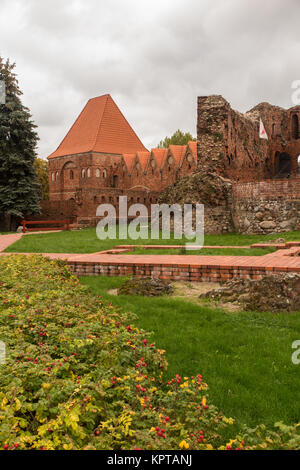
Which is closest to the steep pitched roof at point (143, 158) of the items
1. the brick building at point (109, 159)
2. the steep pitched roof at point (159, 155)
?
the brick building at point (109, 159)

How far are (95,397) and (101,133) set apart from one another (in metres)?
43.8

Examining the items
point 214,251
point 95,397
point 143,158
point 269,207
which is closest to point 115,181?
point 143,158

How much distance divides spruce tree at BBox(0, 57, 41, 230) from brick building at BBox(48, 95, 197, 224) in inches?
386

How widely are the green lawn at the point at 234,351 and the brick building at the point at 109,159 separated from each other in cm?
2753

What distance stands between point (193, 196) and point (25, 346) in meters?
14.3

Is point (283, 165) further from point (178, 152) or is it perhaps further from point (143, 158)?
point (143, 158)

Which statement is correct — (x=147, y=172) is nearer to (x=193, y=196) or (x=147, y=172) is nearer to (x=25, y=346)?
(x=193, y=196)

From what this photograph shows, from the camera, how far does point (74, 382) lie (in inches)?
98.0

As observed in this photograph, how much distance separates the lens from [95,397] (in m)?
2.32

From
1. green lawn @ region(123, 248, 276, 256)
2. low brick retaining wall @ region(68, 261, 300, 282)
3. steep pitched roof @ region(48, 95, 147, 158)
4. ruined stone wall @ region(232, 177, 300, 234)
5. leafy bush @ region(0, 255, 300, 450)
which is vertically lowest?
leafy bush @ region(0, 255, 300, 450)

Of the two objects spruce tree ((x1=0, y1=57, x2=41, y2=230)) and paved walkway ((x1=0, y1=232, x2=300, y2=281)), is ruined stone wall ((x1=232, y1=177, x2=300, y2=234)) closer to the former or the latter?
paved walkway ((x1=0, y1=232, x2=300, y2=281))

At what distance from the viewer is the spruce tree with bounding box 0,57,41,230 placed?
24.0m

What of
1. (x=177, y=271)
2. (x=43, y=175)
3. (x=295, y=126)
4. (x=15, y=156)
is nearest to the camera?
(x=177, y=271)

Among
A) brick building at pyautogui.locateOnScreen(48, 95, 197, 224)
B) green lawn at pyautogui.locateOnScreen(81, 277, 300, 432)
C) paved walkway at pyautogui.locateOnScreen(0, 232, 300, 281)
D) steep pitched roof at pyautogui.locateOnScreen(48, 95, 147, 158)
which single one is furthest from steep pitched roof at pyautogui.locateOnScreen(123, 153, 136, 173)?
green lawn at pyautogui.locateOnScreen(81, 277, 300, 432)
